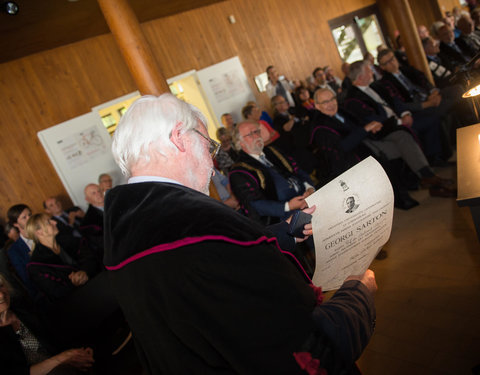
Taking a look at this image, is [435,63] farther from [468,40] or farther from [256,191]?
[256,191]

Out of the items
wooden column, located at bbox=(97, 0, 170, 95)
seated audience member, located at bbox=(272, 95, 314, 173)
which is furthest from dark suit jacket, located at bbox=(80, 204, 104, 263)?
seated audience member, located at bbox=(272, 95, 314, 173)

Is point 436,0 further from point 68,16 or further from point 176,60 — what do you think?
point 68,16

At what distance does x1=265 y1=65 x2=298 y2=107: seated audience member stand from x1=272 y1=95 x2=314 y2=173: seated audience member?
0.68m

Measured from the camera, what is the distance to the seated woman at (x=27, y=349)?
1.78m

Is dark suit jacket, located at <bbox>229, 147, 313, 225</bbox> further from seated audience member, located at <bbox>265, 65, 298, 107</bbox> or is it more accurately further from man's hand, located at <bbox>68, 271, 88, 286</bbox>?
seated audience member, located at <bbox>265, 65, 298, 107</bbox>

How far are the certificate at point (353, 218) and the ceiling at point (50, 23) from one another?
4.07 m

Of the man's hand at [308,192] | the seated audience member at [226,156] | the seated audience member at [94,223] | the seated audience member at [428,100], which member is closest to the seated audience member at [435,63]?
the seated audience member at [428,100]

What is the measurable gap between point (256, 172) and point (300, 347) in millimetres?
2079

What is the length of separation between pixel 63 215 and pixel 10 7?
253cm

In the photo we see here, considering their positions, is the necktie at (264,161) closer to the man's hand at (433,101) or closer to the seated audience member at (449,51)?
the man's hand at (433,101)

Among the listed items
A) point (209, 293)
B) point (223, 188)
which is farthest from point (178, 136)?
point (223, 188)

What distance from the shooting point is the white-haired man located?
2.40 feet

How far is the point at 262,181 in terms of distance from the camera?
109 inches

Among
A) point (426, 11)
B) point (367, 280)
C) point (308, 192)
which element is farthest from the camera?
point (426, 11)
